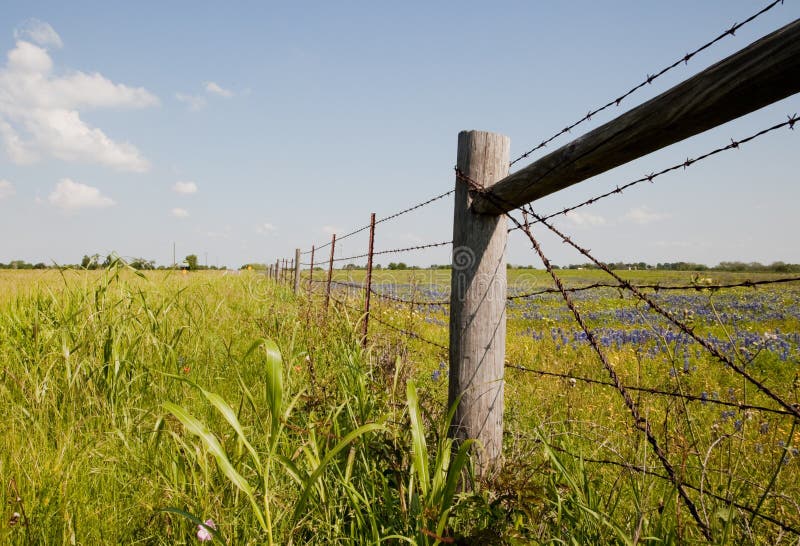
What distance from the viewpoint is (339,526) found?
5.63 ft

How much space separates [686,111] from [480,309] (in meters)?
1.16

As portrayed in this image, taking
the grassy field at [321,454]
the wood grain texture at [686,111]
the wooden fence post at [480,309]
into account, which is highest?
the wood grain texture at [686,111]

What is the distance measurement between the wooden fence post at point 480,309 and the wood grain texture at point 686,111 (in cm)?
36

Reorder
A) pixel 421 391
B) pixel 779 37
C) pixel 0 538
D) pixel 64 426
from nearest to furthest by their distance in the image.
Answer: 1. pixel 779 37
2. pixel 0 538
3. pixel 64 426
4. pixel 421 391

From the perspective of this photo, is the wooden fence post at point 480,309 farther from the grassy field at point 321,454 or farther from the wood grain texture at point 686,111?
the wood grain texture at point 686,111

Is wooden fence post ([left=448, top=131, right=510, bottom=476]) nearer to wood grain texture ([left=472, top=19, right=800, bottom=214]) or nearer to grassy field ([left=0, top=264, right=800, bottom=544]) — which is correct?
grassy field ([left=0, top=264, right=800, bottom=544])

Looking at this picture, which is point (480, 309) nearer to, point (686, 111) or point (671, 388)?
point (686, 111)

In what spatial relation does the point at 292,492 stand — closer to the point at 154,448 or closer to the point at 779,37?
the point at 154,448

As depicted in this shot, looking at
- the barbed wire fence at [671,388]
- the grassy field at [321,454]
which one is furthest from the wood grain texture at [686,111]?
the grassy field at [321,454]

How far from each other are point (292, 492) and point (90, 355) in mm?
1975

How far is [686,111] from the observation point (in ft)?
4.03

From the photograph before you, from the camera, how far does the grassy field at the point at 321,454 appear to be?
1.58 metres

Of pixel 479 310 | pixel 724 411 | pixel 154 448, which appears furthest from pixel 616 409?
pixel 154 448

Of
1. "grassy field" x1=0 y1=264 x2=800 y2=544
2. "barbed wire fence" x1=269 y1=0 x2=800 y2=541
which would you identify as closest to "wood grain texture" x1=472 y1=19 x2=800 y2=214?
"barbed wire fence" x1=269 y1=0 x2=800 y2=541
